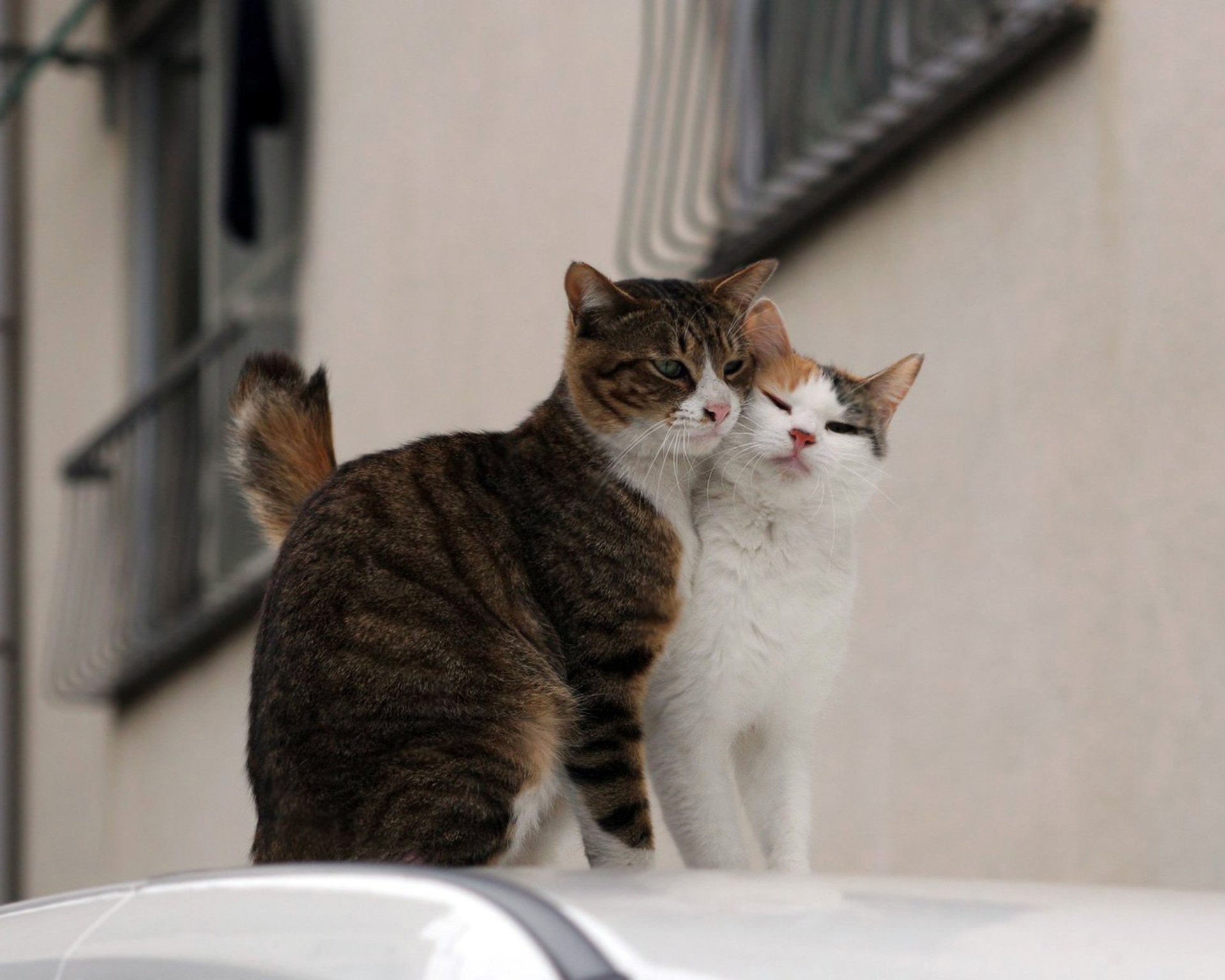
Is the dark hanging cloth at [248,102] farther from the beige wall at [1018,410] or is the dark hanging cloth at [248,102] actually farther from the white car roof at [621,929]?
the white car roof at [621,929]

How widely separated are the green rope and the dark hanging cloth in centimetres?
139

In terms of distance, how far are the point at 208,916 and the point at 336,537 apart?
658mm

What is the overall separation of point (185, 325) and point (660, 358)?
20.3 ft

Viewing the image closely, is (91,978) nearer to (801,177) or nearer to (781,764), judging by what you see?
(781,764)

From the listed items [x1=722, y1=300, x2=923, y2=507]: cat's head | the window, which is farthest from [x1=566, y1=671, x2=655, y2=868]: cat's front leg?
the window

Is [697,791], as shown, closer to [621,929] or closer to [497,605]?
[497,605]

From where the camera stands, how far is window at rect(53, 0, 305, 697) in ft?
21.2

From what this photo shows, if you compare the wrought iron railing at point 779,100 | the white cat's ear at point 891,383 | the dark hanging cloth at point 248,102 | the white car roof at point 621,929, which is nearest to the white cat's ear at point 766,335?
the white cat's ear at point 891,383

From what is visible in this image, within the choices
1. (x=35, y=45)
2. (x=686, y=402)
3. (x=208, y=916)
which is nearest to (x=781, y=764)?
(x=686, y=402)

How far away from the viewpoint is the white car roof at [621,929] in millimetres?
1066

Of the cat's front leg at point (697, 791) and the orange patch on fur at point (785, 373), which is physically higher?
the orange patch on fur at point (785, 373)

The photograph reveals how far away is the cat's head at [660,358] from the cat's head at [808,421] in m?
0.02

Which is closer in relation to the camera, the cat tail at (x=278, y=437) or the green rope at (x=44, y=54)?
the cat tail at (x=278, y=437)

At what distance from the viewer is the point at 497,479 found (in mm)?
2002
